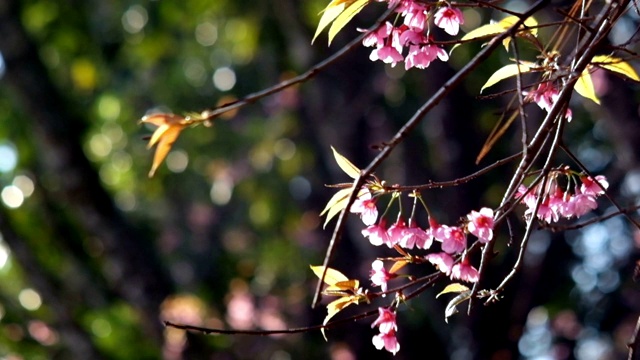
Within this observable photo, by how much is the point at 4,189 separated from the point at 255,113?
2.13 metres

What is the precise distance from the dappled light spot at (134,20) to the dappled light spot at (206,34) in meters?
1.29

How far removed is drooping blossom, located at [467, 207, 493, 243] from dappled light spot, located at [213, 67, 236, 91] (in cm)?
609

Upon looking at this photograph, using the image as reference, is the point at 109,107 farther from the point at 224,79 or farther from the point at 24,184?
the point at 24,184

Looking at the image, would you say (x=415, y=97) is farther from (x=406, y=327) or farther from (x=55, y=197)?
(x=55, y=197)

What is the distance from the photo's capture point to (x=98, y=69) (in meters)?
6.96

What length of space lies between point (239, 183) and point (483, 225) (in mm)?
6388

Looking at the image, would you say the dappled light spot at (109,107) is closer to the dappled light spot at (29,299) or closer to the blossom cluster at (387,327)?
the dappled light spot at (29,299)

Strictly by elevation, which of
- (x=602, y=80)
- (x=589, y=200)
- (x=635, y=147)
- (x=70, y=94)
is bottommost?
(x=589, y=200)

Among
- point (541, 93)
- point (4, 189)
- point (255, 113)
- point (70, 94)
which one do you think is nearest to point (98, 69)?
point (70, 94)

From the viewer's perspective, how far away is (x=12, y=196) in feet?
21.7

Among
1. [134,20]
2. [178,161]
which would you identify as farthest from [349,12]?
[178,161]

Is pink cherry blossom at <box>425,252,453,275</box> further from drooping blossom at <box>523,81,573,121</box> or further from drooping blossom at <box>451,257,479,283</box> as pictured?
drooping blossom at <box>523,81,573,121</box>

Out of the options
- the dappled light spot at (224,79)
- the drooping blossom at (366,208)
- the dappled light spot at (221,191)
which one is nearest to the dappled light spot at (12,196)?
the dappled light spot at (224,79)

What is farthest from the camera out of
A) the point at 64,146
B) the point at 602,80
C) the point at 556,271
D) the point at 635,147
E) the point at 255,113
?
the point at 255,113
